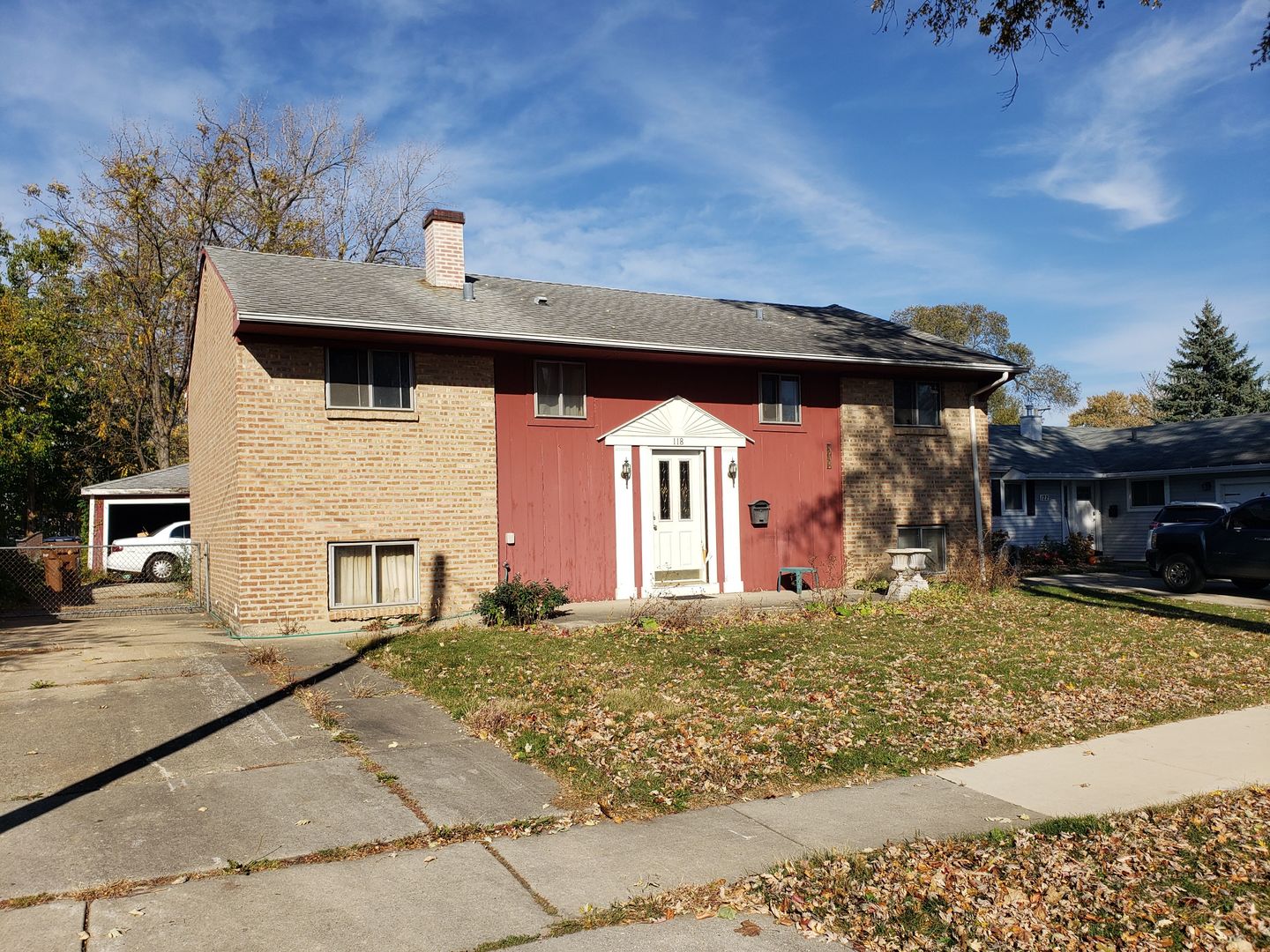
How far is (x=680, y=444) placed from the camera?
16266mm

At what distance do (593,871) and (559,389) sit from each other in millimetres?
11308

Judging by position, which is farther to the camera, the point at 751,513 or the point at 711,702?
the point at 751,513

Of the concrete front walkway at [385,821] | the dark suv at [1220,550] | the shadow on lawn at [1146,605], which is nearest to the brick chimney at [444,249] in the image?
the concrete front walkway at [385,821]

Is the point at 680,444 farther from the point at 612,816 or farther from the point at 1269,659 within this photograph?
the point at 612,816

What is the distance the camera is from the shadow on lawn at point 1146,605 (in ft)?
44.0

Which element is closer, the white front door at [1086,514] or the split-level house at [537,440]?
the split-level house at [537,440]

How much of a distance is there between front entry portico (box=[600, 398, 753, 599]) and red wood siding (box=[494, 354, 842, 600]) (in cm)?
11

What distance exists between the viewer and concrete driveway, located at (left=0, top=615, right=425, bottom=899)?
4922mm

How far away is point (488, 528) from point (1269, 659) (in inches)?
414

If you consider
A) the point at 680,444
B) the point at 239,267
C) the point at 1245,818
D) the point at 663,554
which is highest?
the point at 239,267

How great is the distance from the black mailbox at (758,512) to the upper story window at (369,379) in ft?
21.1

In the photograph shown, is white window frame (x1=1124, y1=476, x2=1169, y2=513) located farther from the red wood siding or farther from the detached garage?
the detached garage

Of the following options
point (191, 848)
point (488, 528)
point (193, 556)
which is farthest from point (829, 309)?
point (191, 848)

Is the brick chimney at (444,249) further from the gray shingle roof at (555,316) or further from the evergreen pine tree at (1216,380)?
the evergreen pine tree at (1216,380)
